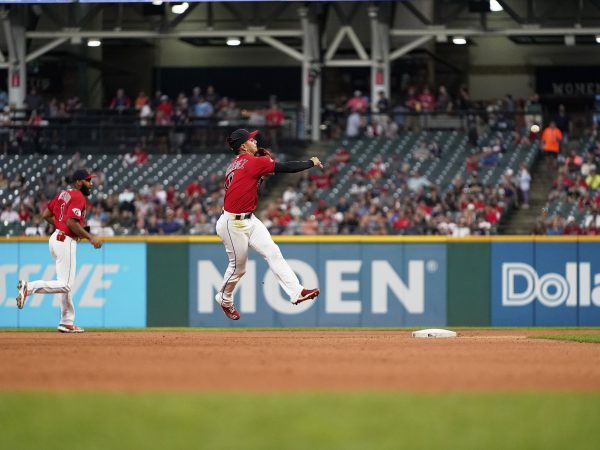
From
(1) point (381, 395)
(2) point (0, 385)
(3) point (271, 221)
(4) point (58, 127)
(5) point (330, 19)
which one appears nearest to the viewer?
(1) point (381, 395)

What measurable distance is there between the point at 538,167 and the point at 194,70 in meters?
14.2

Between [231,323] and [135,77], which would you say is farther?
[135,77]

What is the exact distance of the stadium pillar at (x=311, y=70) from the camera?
30766mm

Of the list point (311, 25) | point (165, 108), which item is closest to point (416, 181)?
point (311, 25)

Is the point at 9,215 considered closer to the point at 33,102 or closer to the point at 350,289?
the point at 33,102

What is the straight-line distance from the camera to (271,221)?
23.5 metres

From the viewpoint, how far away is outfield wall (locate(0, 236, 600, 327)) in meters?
21.0

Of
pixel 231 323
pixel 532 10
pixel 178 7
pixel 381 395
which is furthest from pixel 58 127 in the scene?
pixel 381 395

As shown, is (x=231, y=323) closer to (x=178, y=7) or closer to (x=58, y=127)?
(x=58, y=127)

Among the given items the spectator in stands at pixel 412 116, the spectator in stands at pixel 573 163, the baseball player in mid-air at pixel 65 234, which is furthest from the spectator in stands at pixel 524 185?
the baseball player in mid-air at pixel 65 234

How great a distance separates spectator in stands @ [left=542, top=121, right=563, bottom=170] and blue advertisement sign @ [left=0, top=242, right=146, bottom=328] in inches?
379

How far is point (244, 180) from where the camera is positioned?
13211 millimetres

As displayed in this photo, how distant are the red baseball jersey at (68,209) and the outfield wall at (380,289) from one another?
6116 millimetres

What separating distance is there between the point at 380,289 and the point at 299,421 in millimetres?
14768
